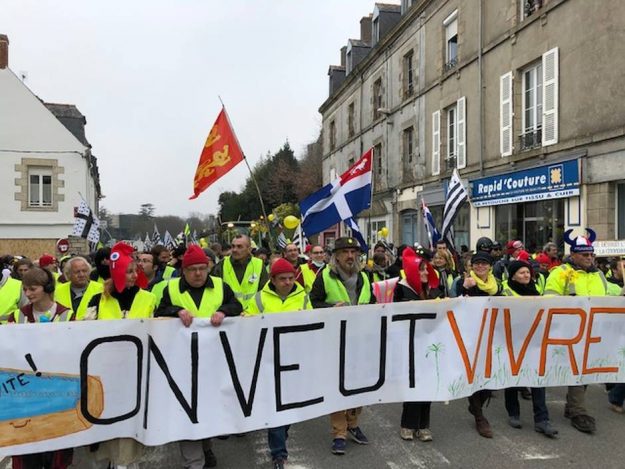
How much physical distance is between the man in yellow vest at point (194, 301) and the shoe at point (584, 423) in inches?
130

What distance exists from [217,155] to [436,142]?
1247cm

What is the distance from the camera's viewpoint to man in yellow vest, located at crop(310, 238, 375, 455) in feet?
14.9

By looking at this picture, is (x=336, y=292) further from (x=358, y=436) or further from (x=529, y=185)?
(x=529, y=185)

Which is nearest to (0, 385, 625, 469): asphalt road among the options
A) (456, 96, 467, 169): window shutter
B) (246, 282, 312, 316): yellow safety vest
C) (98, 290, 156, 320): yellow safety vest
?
(98, 290, 156, 320): yellow safety vest

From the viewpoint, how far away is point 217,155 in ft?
24.4

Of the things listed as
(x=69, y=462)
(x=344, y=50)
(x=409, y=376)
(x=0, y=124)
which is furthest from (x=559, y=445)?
(x=344, y=50)

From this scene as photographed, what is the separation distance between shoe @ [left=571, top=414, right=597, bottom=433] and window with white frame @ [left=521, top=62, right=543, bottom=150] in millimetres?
9870

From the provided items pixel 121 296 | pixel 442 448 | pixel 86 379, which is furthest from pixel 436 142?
pixel 86 379

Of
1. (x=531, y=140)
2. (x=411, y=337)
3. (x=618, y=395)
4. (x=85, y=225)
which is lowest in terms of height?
(x=618, y=395)

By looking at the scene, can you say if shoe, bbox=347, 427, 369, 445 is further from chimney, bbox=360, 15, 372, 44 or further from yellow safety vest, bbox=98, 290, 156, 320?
chimney, bbox=360, 15, 372, 44

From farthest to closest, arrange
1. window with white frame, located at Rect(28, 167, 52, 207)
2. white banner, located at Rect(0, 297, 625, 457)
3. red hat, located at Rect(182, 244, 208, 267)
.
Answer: window with white frame, located at Rect(28, 167, 52, 207), red hat, located at Rect(182, 244, 208, 267), white banner, located at Rect(0, 297, 625, 457)

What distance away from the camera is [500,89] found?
47.6 feet

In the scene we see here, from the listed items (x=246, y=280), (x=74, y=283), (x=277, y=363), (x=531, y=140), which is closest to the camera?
(x=277, y=363)

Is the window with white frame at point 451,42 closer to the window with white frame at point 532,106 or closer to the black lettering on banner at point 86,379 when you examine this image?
the window with white frame at point 532,106
